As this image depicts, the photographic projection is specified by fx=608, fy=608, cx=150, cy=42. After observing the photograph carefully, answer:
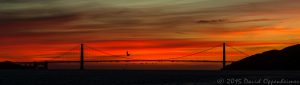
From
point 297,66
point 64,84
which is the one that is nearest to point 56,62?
point 297,66

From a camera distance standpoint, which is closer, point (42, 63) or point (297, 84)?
point (297, 84)

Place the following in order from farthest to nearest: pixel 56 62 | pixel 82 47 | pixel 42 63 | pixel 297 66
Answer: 1. pixel 297 66
2. pixel 56 62
3. pixel 82 47
4. pixel 42 63

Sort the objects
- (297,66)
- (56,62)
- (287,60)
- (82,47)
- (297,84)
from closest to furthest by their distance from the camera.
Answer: (297,84) < (82,47) < (56,62) < (297,66) < (287,60)

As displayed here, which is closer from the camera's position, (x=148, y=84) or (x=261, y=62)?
(x=148, y=84)

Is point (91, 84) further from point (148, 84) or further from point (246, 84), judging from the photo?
point (246, 84)

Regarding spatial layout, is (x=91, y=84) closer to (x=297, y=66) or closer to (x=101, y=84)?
(x=101, y=84)

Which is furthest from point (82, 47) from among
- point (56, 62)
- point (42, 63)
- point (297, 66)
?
point (297, 66)

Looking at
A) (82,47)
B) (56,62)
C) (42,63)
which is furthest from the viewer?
(56,62)

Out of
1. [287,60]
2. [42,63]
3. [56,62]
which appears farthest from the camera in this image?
[287,60]
